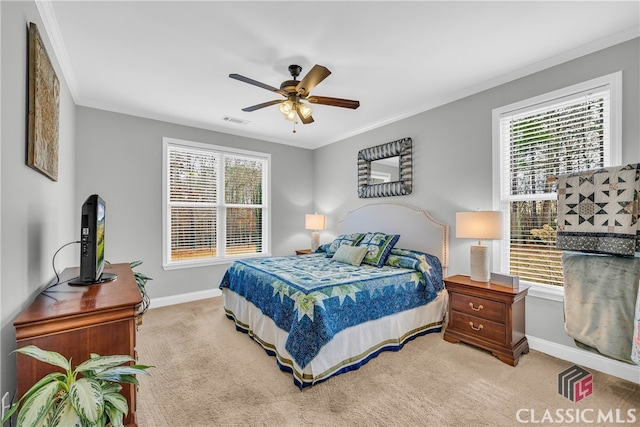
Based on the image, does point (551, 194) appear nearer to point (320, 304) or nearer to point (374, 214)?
point (374, 214)

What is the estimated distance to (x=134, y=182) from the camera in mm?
3854

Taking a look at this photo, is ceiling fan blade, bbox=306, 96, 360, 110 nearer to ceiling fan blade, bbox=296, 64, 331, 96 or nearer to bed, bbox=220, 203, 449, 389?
ceiling fan blade, bbox=296, 64, 331, 96

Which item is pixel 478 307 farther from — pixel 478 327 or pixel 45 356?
pixel 45 356

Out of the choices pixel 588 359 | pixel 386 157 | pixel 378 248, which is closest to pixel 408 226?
pixel 378 248

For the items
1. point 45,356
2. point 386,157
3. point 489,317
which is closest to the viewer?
point 45,356

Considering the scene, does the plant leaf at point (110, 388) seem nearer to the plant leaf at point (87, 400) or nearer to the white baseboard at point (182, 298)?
the plant leaf at point (87, 400)

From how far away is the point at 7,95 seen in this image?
53.5 inches

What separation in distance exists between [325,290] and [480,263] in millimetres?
1560

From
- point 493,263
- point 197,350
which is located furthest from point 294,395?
point 493,263

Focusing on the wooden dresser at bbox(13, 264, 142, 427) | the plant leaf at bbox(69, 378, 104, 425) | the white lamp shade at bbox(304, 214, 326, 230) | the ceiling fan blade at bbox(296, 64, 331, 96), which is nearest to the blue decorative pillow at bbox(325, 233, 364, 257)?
the white lamp shade at bbox(304, 214, 326, 230)

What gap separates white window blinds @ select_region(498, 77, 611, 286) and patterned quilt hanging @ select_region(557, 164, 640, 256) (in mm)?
453

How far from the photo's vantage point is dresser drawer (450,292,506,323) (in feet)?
8.29

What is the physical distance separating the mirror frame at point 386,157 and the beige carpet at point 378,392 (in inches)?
79.8

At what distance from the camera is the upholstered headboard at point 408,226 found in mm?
3432
